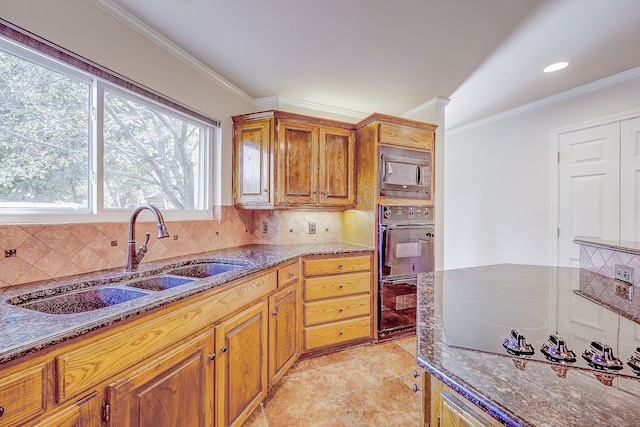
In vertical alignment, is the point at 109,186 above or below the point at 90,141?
below

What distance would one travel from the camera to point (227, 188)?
253 centimetres

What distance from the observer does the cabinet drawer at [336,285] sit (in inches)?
88.7

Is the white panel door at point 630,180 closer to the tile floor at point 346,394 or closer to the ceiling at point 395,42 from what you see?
the ceiling at point 395,42

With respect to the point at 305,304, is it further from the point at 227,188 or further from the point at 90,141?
the point at 90,141

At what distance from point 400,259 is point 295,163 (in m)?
1.35

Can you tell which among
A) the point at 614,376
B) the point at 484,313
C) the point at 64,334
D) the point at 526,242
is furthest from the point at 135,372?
the point at 526,242

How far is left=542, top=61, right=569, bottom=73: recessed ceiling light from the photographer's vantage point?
2.20m

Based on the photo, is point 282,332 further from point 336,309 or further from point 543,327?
point 543,327

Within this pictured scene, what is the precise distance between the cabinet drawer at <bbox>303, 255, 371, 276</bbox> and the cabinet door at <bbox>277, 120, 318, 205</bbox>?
0.58 m

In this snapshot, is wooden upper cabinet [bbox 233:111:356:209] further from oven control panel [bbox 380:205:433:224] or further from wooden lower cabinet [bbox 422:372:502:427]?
wooden lower cabinet [bbox 422:372:502:427]

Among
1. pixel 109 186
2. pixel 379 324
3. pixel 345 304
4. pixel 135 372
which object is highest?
pixel 109 186

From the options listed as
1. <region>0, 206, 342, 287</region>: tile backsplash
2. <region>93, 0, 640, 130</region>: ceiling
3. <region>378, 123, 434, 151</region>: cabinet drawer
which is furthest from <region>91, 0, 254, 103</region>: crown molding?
<region>378, 123, 434, 151</region>: cabinet drawer

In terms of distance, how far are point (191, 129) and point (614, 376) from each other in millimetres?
2662

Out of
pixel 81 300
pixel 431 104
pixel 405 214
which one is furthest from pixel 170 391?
pixel 431 104
